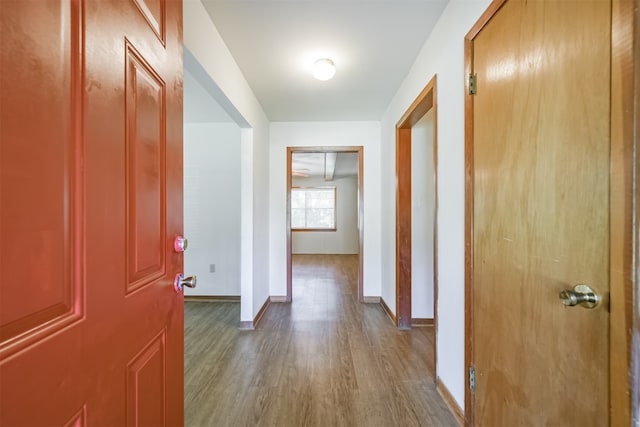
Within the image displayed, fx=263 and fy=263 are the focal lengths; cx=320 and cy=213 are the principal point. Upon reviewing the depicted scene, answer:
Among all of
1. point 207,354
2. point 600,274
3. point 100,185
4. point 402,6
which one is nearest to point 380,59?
point 402,6

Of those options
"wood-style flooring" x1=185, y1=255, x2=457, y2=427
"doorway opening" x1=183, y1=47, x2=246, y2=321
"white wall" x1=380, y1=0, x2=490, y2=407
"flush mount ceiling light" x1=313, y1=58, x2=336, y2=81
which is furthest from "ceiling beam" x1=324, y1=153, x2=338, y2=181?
"white wall" x1=380, y1=0, x2=490, y2=407

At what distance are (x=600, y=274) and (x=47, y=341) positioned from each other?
1.25 m

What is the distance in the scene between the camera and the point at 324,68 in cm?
207

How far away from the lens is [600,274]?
708mm

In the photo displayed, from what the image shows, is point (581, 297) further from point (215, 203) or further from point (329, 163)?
point (329, 163)

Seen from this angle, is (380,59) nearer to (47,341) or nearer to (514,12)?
(514,12)

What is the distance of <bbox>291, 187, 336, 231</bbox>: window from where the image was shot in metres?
7.66

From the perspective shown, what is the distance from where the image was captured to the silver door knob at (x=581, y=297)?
705mm

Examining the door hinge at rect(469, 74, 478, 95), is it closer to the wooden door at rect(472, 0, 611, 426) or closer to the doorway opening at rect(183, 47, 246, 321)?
the wooden door at rect(472, 0, 611, 426)

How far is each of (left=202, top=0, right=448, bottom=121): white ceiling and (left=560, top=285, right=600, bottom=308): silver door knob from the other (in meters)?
1.64

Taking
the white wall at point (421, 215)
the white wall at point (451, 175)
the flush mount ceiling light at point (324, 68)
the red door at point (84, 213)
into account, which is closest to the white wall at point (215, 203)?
the flush mount ceiling light at point (324, 68)

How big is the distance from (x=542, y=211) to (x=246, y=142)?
243 cm

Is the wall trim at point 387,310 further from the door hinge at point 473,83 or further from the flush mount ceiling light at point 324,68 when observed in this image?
the flush mount ceiling light at point 324,68

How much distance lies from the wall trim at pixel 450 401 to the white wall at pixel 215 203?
2.56m
